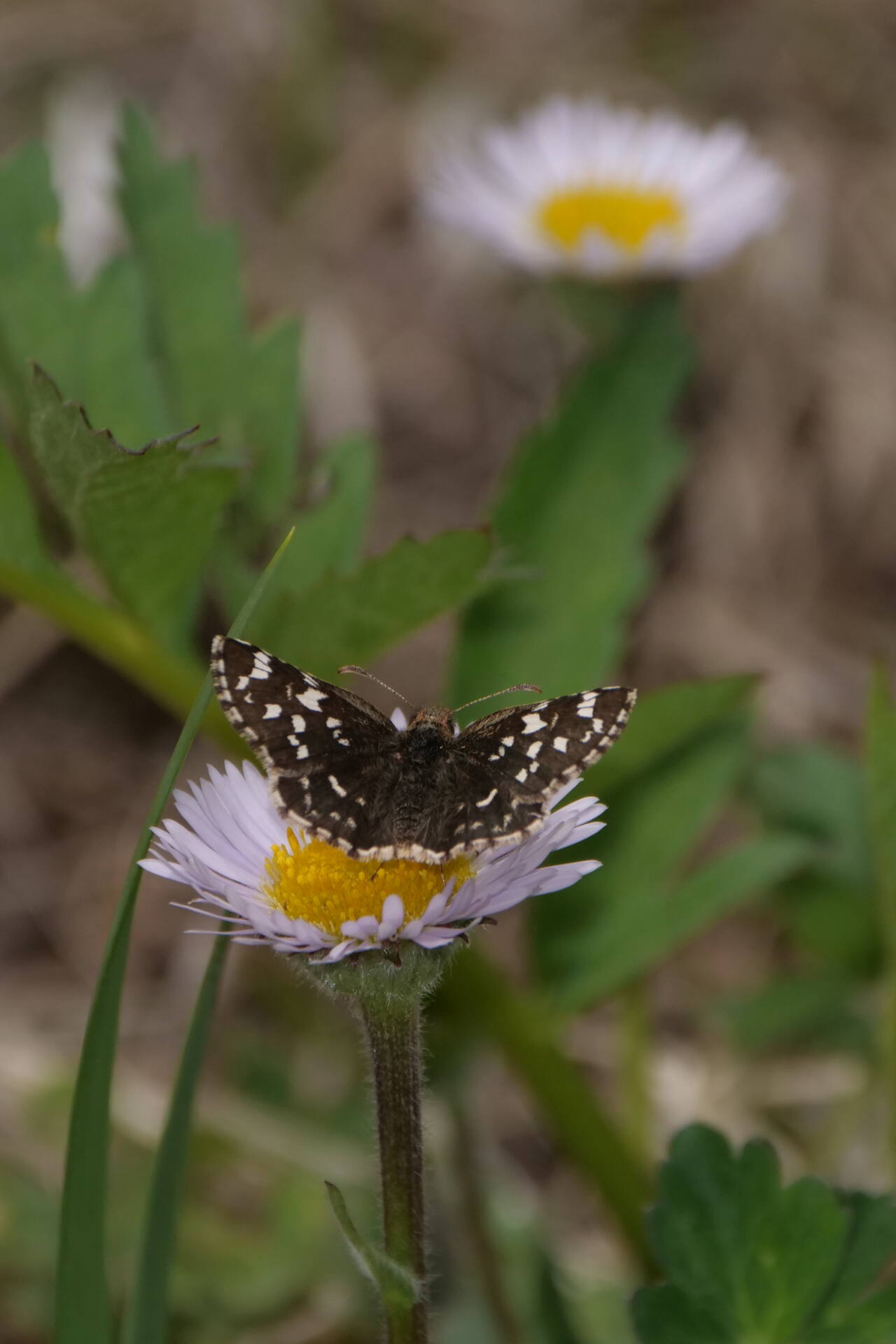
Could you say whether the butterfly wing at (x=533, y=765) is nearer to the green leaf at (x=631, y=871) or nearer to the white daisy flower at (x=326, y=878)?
the white daisy flower at (x=326, y=878)

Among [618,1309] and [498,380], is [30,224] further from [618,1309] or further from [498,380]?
[498,380]

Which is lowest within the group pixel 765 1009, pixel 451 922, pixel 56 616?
pixel 451 922

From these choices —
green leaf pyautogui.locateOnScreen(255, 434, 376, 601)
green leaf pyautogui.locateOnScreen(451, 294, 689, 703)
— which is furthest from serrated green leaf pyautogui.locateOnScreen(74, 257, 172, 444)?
green leaf pyautogui.locateOnScreen(451, 294, 689, 703)

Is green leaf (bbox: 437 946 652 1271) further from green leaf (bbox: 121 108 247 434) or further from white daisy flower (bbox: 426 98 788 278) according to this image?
white daisy flower (bbox: 426 98 788 278)

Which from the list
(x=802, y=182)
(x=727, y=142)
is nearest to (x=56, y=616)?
(x=727, y=142)

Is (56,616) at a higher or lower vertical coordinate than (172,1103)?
higher

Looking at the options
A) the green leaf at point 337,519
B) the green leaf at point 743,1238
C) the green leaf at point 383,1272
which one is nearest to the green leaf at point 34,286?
the green leaf at point 337,519

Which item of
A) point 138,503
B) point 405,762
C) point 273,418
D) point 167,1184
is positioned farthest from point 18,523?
point 167,1184
